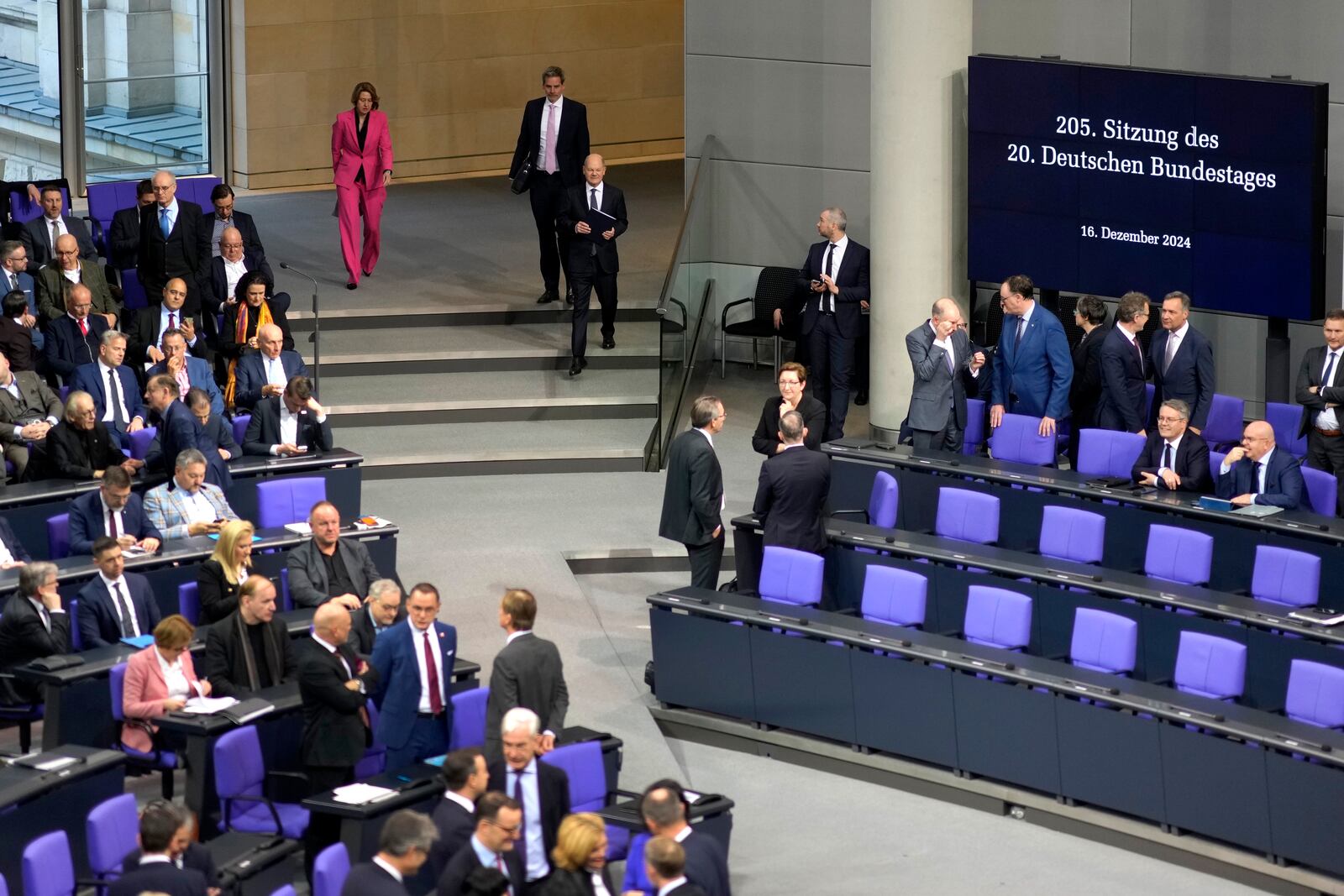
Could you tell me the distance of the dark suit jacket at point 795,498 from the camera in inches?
441

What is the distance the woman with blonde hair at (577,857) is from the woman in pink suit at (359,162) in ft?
31.5

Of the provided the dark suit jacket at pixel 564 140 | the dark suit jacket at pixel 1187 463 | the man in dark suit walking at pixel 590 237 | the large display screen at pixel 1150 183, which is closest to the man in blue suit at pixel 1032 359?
the dark suit jacket at pixel 1187 463

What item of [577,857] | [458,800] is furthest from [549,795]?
[577,857]

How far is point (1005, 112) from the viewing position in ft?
46.6

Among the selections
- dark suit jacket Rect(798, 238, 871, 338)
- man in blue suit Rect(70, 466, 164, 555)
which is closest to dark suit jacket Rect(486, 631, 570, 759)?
man in blue suit Rect(70, 466, 164, 555)

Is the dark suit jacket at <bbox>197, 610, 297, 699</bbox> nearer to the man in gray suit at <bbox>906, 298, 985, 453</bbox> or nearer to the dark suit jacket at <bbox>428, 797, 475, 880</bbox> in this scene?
the dark suit jacket at <bbox>428, 797, 475, 880</bbox>

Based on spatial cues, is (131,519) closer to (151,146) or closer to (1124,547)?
(1124,547)

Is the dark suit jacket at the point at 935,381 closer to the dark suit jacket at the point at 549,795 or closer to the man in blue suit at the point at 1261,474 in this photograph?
the man in blue suit at the point at 1261,474

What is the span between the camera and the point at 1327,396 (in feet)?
38.7

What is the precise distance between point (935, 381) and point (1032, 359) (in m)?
0.64

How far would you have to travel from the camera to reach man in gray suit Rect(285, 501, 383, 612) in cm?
1044

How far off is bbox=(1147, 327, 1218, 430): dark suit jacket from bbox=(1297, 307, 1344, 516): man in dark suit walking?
2.10 feet

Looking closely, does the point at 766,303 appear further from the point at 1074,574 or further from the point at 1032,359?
the point at 1074,574

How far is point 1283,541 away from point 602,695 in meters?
3.85
